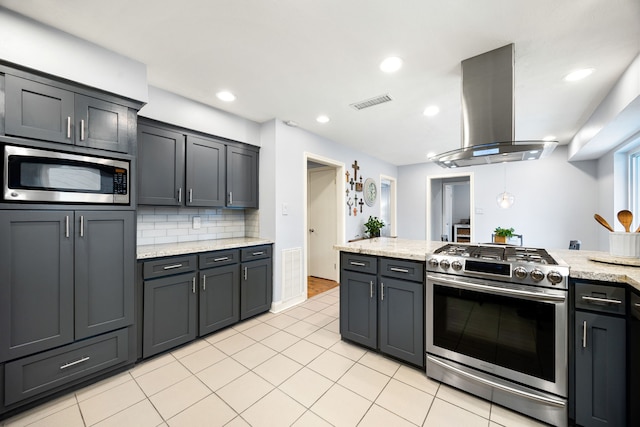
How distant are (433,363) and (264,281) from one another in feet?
6.57

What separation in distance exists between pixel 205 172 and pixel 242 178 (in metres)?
0.48

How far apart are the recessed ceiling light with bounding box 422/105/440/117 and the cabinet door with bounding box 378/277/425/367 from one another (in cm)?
210

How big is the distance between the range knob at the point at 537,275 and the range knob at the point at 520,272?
0.04 metres

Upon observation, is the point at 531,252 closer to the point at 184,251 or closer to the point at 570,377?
the point at 570,377

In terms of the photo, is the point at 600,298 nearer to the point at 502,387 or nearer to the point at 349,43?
the point at 502,387

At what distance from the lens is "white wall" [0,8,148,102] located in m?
1.57

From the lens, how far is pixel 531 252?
6.39 feet

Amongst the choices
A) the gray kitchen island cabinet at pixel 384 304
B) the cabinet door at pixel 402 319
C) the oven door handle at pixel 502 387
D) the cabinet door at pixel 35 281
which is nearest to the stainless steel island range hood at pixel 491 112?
→ the gray kitchen island cabinet at pixel 384 304

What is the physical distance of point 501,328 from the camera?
1675 millimetres

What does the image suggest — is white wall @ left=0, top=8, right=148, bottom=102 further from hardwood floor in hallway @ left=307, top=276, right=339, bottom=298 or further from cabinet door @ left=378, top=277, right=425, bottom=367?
hardwood floor in hallway @ left=307, top=276, right=339, bottom=298

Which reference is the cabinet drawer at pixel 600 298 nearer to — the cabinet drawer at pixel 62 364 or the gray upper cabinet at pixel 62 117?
the cabinet drawer at pixel 62 364

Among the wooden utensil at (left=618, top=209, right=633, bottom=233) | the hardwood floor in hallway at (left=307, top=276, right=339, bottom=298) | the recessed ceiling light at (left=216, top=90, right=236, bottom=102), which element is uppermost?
the recessed ceiling light at (left=216, top=90, right=236, bottom=102)

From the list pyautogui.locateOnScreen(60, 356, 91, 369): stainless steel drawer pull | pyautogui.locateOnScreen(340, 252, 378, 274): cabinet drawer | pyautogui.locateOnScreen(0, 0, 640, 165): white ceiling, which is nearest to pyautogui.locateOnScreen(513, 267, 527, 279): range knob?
pyautogui.locateOnScreen(340, 252, 378, 274): cabinet drawer

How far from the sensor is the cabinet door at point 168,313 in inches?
84.7
